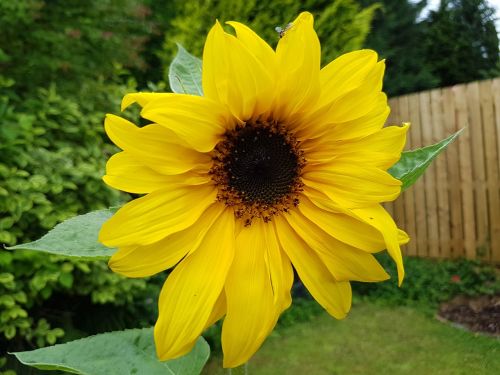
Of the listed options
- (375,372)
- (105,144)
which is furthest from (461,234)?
(105,144)

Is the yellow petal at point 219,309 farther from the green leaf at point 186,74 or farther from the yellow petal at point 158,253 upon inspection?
the green leaf at point 186,74

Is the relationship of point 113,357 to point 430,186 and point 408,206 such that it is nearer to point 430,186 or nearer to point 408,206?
point 430,186

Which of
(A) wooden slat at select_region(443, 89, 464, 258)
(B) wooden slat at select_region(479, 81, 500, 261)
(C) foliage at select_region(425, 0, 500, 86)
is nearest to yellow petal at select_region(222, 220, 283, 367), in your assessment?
(B) wooden slat at select_region(479, 81, 500, 261)

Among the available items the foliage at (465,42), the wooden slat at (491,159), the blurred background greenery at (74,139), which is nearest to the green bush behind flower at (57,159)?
the blurred background greenery at (74,139)

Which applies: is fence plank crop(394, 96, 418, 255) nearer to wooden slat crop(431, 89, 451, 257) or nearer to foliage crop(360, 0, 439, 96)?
wooden slat crop(431, 89, 451, 257)

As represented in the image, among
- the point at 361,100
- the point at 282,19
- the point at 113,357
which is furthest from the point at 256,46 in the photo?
the point at 282,19

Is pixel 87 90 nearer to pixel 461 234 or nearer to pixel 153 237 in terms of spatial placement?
pixel 153 237
